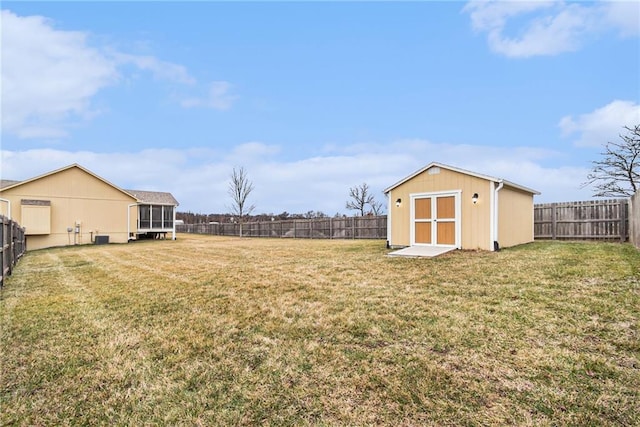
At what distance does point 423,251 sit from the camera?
389 inches

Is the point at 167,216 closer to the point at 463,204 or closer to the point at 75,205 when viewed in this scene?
the point at 75,205

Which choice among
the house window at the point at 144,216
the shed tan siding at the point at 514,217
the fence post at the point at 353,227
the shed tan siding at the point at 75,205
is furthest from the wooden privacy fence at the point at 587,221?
the shed tan siding at the point at 75,205

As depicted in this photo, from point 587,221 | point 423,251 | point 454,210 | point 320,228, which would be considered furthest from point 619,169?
point 320,228

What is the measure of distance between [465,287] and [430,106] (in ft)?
38.6

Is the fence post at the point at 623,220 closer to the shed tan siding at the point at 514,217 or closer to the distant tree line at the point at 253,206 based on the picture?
the shed tan siding at the point at 514,217

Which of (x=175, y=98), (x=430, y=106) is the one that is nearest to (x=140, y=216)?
(x=175, y=98)

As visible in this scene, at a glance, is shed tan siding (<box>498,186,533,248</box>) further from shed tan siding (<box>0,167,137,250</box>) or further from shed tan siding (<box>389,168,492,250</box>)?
shed tan siding (<box>0,167,137,250</box>)

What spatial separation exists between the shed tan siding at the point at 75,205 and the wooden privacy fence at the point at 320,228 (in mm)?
9805

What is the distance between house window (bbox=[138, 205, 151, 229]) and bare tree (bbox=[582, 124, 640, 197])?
26408 mm

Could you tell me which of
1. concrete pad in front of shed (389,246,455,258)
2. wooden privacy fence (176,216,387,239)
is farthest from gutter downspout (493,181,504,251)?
wooden privacy fence (176,216,387,239)

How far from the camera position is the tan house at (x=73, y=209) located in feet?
54.1

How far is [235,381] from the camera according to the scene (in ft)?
8.65

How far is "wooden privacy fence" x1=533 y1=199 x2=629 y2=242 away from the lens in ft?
40.4

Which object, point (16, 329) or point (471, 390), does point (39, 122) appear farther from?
point (471, 390)
